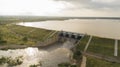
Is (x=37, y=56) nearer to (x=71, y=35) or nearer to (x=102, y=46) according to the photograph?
(x=102, y=46)

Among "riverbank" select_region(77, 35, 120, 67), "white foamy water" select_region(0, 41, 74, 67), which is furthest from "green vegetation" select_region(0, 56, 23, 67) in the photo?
"riverbank" select_region(77, 35, 120, 67)

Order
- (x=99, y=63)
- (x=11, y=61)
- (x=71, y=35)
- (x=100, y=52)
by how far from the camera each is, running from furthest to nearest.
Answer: (x=71, y=35), (x=100, y=52), (x=11, y=61), (x=99, y=63)

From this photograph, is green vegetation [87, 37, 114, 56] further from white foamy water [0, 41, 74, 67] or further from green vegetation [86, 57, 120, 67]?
white foamy water [0, 41, 74, 67]

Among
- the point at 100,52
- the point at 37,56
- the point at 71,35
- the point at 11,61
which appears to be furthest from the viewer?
the point at 71,35

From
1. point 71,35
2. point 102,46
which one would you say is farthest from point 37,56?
point 71,35

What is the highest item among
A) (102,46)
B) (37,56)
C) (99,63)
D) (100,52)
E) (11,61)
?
(102,46)

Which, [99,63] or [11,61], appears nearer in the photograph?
[99,63]

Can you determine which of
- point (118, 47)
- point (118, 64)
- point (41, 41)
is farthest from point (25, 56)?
point (118, 47)

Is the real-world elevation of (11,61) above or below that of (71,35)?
below

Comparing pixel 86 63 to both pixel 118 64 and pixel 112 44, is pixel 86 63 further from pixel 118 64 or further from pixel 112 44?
pixel 112 44
